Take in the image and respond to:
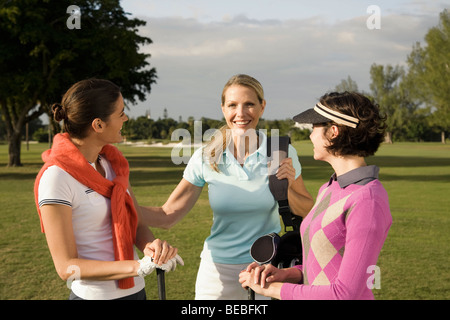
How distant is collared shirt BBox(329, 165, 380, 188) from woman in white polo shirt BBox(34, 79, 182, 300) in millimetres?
971

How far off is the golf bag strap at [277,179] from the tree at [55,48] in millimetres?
27988

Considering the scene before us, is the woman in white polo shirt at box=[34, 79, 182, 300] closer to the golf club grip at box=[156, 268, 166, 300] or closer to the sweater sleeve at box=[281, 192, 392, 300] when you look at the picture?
the golf club grip at box=[156, 268, 166, 300]

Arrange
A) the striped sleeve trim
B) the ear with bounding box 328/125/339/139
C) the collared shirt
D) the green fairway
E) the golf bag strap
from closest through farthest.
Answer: the collared shirt < the ear with bounding box 328/125/339/139 < the striped sleeve trim < the golf bag strap < the green fairway

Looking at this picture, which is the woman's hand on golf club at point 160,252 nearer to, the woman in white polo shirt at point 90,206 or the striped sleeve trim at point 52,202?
the woman in white polo shirt at point 90,206

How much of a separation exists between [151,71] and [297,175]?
35.7 m

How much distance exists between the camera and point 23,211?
525 inches

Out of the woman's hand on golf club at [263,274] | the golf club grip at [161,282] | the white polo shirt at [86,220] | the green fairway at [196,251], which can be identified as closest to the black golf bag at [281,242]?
the woman's hand on golf club at [263,274]

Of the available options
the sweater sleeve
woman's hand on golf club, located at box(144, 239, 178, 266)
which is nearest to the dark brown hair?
woman's hand on golf club, located at box(144, 239, 178, 266)

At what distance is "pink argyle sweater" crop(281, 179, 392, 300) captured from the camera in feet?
6.91

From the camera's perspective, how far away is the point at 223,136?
3678mm

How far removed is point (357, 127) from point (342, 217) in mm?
453

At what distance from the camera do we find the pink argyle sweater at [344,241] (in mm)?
2107
